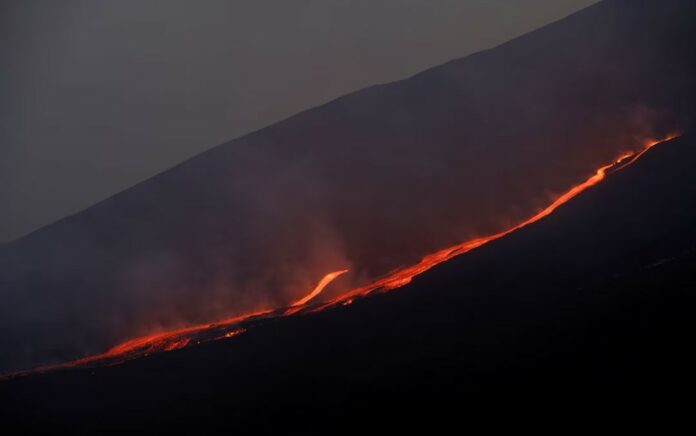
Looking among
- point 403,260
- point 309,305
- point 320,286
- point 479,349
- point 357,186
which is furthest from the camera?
point 357,186

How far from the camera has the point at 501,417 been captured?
636 cm

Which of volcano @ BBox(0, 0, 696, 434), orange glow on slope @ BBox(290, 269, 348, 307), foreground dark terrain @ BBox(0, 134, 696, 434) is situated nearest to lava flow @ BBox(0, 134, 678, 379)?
orange glow on slope @ BBox(290, 269, 348, 307)

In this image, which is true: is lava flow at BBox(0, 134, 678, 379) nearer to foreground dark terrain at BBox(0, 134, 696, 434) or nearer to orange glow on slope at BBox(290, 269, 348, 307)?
orange glow on slope at BBox(290, 269, 348, 307)

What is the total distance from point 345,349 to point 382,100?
60.1ft

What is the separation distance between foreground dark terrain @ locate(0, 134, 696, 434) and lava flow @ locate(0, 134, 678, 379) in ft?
2.95

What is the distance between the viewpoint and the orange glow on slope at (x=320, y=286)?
15.5 m

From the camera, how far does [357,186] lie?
73.9 feet

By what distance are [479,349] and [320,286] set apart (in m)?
8.78

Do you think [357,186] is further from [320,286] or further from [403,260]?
[403,260]

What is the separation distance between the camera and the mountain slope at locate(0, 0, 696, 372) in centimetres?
1770

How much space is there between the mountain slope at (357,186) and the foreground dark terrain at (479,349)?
4.38m

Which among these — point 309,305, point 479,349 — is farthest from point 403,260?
point 479,349

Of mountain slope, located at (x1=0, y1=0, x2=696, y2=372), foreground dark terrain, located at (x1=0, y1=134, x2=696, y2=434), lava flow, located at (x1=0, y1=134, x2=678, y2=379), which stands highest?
mountain slope, located at (x1=0, y1=0, x2=696, y2=372)

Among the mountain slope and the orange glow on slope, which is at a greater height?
the mountain slope
